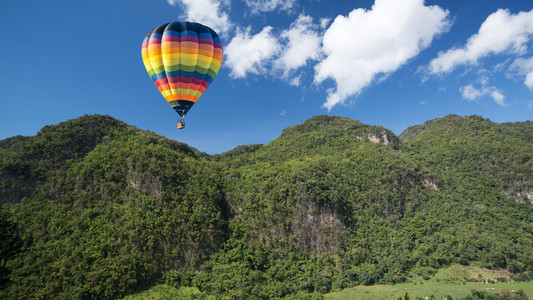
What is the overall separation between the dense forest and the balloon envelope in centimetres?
2495

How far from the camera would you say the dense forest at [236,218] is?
36.8 m

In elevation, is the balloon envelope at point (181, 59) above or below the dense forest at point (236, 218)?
above

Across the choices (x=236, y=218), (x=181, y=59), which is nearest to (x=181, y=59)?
(x=181, y=59)

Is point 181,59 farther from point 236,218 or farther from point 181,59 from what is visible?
point 236,218

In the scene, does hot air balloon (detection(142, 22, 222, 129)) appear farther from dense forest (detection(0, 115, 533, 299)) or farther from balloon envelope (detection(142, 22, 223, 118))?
dense forest (detection(0, 115, 533, 299))

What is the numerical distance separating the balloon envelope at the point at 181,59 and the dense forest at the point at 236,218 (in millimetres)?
24950

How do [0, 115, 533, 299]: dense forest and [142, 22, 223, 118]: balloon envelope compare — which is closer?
[142, 22, 223, 118]: balloon envelope

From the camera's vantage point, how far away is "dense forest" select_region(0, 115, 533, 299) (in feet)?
121

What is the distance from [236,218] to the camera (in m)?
51.1

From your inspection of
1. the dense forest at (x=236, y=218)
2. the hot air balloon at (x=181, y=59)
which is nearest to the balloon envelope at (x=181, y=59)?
the hot air balloon at (x=181, y=59)

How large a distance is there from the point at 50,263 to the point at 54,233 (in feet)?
16.4

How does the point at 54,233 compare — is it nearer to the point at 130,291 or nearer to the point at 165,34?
the point at 130,291

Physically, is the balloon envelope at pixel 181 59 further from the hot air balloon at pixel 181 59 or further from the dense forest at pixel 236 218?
the dense forest at pixel 236 218

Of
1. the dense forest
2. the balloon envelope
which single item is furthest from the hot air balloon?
the dense forest
